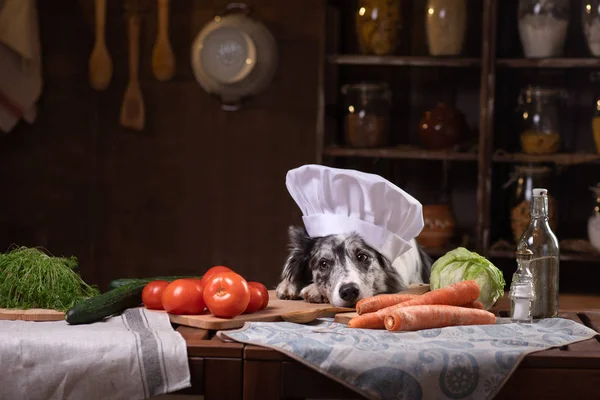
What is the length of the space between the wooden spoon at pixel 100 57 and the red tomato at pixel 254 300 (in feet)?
9.09

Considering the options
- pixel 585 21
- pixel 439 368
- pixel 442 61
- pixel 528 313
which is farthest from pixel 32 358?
pixel 585 21

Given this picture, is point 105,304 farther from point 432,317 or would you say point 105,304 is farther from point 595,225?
point 595,225

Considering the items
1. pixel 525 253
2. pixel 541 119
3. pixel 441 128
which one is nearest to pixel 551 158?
pixel 541 119

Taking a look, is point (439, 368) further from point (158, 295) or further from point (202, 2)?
point (202, 2)

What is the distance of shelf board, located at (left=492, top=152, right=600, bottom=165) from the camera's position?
13.6ft

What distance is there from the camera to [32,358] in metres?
1.84

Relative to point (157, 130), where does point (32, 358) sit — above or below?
below

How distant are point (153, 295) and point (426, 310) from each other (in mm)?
631

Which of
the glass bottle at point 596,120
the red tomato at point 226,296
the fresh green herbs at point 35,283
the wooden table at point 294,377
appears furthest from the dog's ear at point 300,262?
the glass bottle at point 596,120

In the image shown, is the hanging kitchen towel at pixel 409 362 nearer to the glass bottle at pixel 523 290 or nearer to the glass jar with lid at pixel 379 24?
the glass bottle at pixel 523 290

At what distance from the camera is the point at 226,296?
2.08 metres

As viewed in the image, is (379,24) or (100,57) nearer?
(379,24)

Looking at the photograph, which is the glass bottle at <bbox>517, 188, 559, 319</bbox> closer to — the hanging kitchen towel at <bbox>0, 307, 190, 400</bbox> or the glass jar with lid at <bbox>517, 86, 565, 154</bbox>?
the hanging kitchen towel at <bbox>0, 307, 190, 400</bbox>

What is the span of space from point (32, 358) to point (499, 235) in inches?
118
